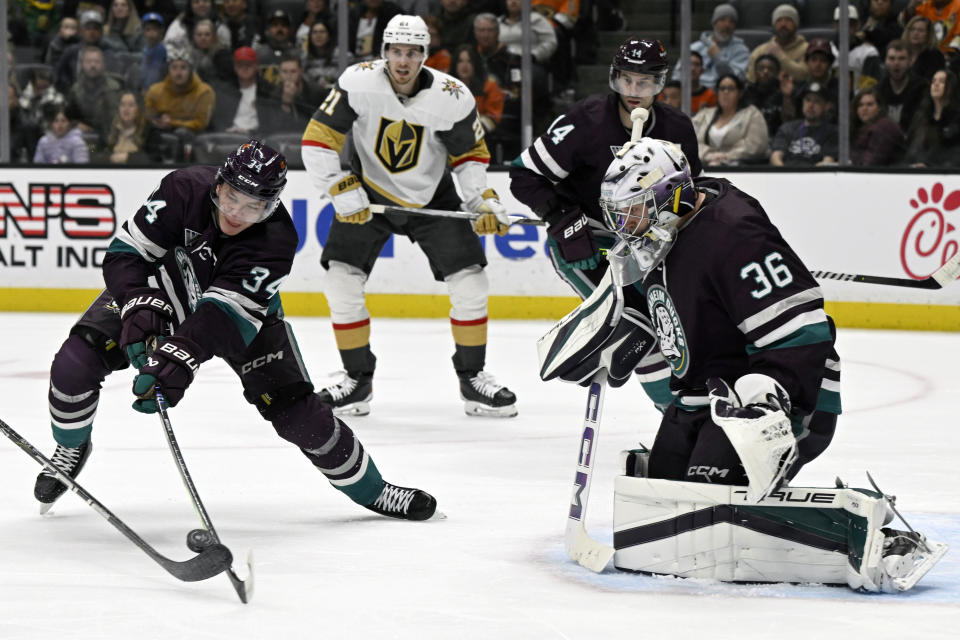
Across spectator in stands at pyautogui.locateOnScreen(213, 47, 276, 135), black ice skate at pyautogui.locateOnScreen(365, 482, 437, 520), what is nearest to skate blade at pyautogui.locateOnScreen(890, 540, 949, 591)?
black ice skate at pyautogui.locateOnScreen(365, 482, 437, 520)

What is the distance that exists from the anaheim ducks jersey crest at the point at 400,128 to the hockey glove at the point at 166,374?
226 cm

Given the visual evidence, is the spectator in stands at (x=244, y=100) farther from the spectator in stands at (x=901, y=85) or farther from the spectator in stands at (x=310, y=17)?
the spectator in stands at (x=901, y=85)

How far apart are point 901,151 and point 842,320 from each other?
0.85 meters

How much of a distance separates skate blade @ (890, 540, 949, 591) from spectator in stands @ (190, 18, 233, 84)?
5.80 metres

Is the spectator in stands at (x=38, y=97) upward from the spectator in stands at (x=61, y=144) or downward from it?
upward

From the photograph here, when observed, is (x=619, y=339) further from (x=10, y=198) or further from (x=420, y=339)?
(x=10, y=198)

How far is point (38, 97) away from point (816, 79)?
4082 mm

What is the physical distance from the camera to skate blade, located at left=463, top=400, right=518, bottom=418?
4891 mm

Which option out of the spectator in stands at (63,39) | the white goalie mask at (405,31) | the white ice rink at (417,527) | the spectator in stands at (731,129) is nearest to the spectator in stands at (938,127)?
the spectator in stands at (731,129)

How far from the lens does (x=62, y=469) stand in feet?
10.9

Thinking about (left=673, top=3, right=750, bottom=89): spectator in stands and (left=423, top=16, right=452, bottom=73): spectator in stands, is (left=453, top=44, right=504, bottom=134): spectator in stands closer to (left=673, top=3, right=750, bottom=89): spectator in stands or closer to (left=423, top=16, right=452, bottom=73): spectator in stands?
(left=423, top=16, right=452, bottom=73): spectator in stands

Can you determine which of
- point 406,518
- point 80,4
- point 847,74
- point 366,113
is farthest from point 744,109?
point 406,518

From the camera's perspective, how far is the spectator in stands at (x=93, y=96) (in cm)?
778

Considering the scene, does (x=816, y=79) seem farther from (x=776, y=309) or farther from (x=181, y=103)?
(x=776, y=309)
